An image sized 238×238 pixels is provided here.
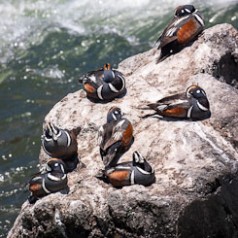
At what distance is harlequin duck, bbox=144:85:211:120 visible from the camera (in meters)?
6.39

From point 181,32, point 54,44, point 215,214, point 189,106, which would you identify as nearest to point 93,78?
point 181,32

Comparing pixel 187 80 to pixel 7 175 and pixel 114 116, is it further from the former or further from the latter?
pixel 7 175

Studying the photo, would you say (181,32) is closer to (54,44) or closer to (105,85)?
(105,85)

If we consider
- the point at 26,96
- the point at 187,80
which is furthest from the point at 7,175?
the point at 187,80

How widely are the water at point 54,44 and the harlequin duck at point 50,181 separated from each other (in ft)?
12.0

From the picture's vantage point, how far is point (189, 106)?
21.0ft

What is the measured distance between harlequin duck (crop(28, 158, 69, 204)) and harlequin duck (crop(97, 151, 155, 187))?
1.21 ft

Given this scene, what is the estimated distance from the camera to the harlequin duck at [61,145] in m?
6.42

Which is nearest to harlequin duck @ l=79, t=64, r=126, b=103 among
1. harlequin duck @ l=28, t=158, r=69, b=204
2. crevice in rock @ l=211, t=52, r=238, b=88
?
crevice in rock @ l=211, t=52, r=238, b=88

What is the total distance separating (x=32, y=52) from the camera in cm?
1307

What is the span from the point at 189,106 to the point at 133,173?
2.76ft

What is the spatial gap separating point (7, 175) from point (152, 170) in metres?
4.01

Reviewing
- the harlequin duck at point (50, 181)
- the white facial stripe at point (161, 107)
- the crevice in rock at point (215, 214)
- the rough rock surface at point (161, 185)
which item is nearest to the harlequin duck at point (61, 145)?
the rough rock surface at point (161, 185)

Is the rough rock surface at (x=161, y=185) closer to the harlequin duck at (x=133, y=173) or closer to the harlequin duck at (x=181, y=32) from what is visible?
the harlequin duck at (x=133, y=173)
